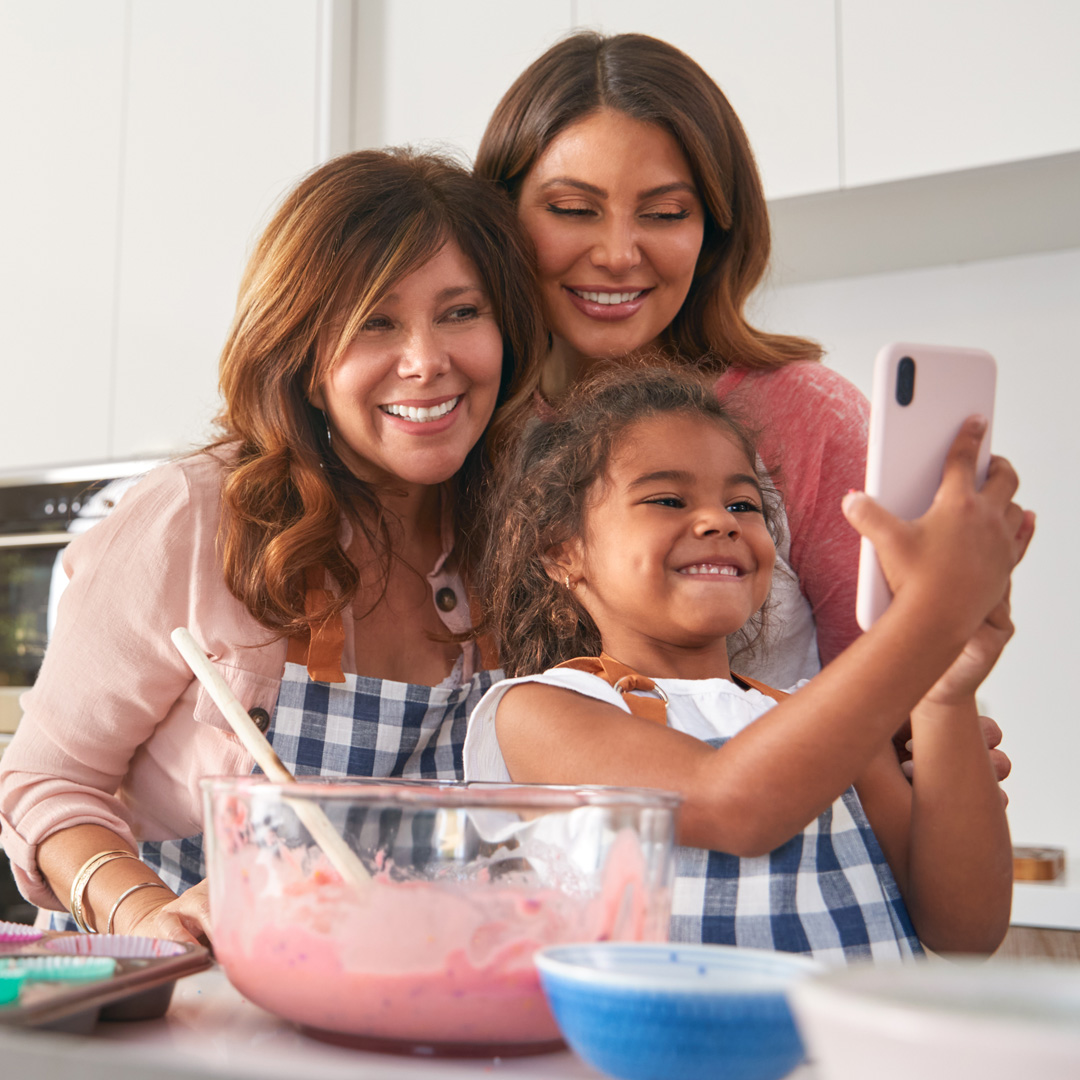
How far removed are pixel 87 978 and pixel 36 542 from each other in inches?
80.6

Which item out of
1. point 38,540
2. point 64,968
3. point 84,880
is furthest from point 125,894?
point 38,540

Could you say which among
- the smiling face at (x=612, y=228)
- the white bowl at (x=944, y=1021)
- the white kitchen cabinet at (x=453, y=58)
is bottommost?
the white bowl at (x=944, y=1021)

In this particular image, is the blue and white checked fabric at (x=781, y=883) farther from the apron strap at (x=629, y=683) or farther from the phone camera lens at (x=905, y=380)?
the phone camera lens at (x=905, y=380)

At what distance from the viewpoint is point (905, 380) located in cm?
67

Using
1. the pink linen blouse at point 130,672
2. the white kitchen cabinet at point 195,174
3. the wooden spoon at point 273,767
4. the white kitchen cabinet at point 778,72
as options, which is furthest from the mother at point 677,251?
the white kitchen cabinet at point 195,174

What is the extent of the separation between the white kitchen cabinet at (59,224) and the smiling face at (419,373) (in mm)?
1436

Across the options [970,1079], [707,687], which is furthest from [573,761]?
[970,1079]

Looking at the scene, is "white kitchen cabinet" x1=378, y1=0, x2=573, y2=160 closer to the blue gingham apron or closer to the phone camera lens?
the blue gingham apron

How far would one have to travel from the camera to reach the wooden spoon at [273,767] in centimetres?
42

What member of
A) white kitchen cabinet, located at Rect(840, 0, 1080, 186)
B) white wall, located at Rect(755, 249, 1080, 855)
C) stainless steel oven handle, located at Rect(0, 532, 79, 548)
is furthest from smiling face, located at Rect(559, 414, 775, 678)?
stainless steel oven handle, located at Rect(0, 532, 79, 548)

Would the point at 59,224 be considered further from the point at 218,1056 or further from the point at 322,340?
the point at 218,1056

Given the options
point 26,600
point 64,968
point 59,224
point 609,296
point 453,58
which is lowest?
point 64,968

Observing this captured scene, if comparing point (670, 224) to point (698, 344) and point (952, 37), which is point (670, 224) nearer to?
point (698, 344)

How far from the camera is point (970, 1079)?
0.84ft
